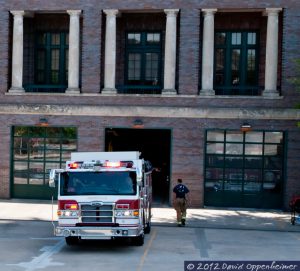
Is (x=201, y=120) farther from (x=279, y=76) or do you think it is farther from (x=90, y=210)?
(x=90, y=210)

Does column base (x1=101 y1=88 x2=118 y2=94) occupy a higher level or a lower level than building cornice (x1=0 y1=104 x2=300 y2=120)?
higher

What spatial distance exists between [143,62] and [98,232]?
14613 millimetres

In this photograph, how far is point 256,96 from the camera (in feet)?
86.1

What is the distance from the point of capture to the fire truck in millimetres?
15656

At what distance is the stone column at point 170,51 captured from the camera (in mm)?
26562

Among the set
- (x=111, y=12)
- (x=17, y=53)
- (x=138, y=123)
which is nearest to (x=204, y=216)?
(x=138, y=123)

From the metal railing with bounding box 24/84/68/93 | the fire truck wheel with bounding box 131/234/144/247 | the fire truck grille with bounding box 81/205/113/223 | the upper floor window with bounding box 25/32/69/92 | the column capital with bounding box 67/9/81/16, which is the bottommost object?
the fire truck wheel with bounding box 131/234/144/247

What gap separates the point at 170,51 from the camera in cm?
2661

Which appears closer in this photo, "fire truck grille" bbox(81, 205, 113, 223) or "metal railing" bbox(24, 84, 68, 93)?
"fire truck grille" bbox(81, 205, 113, 223)

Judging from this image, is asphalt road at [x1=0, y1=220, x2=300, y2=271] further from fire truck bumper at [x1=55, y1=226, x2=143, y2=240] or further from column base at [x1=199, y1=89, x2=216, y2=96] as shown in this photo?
column base at [x1=199, y1=89, x2=216, y2=96]

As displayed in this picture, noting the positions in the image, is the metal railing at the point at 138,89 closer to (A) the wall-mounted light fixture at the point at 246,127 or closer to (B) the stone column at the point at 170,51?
(B) the stone column at the point at 170,51

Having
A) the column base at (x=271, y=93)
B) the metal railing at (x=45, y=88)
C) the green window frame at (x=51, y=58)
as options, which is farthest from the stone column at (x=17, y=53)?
the column base at (x=271, y=93)

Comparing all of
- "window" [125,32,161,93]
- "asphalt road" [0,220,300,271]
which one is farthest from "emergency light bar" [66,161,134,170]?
"window" [125,32,161,93]

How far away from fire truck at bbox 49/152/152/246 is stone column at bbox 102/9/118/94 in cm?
1087
